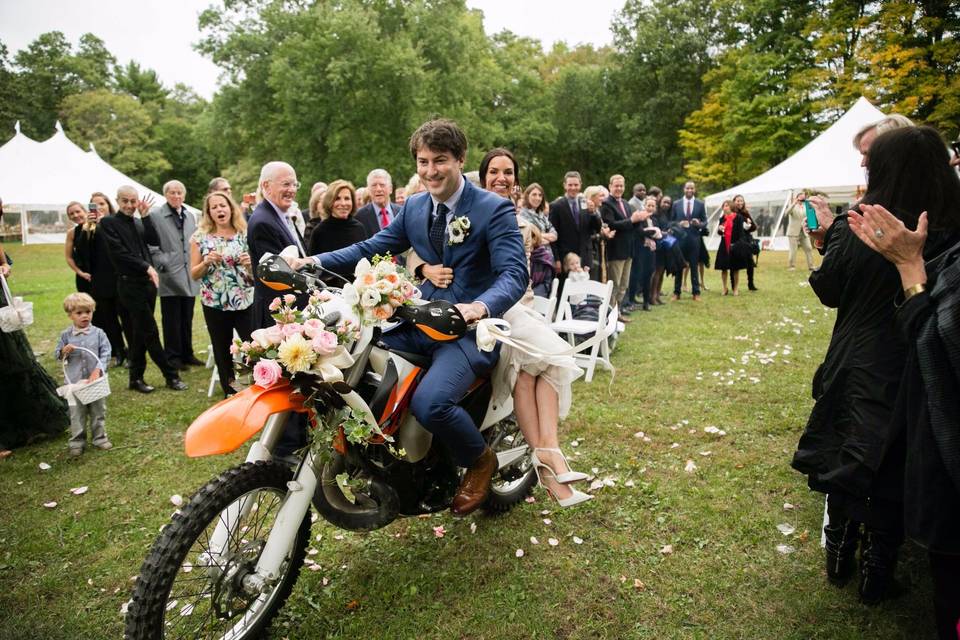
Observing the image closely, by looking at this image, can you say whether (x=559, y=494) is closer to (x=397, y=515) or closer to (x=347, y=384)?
(x=397, y=515)

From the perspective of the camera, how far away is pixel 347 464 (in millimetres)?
2926

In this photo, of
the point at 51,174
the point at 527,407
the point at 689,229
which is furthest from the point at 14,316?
the point at 51,174

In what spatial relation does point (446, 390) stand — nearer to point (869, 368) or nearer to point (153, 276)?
point (869, 368)

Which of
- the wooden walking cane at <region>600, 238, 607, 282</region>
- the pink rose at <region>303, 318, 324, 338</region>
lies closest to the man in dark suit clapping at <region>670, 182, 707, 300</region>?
the wooden walking cane at <region>600, 238, 607, 282</region>

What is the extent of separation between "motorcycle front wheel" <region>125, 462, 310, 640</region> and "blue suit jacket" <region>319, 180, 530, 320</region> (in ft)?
4.15

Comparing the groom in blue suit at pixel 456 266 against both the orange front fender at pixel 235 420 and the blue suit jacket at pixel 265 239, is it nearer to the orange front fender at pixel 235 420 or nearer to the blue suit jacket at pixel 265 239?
the orange front fender at pixel 235 420

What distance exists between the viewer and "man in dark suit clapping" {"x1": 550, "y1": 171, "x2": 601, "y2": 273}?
9523 millimetres

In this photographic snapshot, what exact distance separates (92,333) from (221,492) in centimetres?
400

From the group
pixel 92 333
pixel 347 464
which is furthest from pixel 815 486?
pixel 92 333

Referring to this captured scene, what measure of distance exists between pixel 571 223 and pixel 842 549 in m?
7.00

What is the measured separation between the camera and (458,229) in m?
3.19

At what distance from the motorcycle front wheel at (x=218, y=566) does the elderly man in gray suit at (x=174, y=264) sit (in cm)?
547

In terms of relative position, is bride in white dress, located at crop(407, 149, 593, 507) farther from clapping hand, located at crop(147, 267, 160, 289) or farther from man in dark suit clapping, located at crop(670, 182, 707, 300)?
man in dark suit clapping, located at crop(670, 182, 707, 300)

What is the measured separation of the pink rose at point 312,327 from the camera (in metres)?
2.44
